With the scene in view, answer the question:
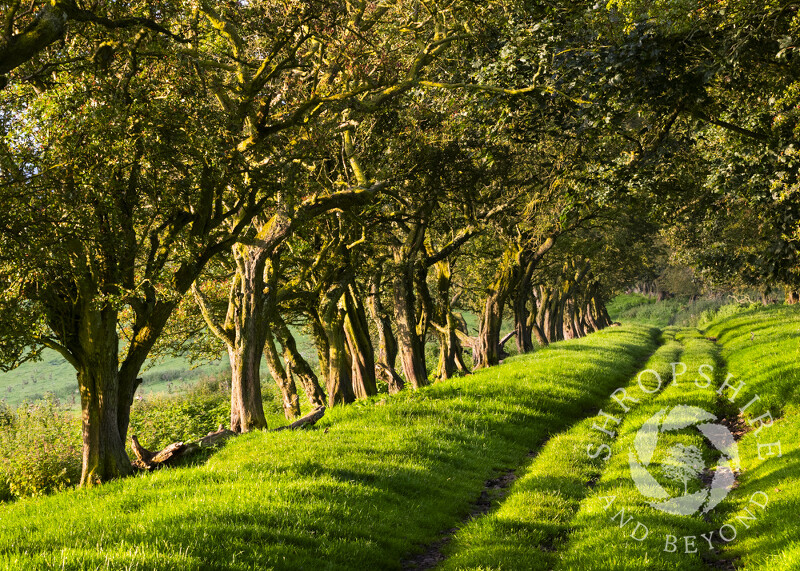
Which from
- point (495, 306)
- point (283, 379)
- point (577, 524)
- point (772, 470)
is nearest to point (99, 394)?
point (577, 524)

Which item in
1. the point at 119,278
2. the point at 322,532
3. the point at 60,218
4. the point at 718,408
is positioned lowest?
the point at 718,408

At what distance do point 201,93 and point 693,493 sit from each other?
12696 millimetres

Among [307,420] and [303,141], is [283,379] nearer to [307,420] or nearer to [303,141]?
[307,420]

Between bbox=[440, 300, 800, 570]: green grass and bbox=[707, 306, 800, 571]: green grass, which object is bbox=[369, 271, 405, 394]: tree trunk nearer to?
bbox=[440, 300, 800, 570]: green grass

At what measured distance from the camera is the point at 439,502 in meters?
11.0

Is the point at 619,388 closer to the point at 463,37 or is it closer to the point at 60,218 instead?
the point at 463,37

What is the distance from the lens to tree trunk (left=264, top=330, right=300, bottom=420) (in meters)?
26.5

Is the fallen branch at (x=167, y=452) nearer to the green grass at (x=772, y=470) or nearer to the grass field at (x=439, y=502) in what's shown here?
the grass field at (x=439, y=502)

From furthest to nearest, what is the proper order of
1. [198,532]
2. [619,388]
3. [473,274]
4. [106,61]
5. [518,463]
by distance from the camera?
[473,274]
[619,388]
[518,463]
[106,61]
[198,532]

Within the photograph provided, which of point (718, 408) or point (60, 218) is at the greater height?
point (60, 218)

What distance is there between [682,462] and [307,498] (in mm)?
7580

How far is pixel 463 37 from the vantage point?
15.0 metres

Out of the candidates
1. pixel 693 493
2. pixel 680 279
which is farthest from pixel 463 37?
pixel 680 279

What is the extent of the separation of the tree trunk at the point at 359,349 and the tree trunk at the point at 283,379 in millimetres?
3040
